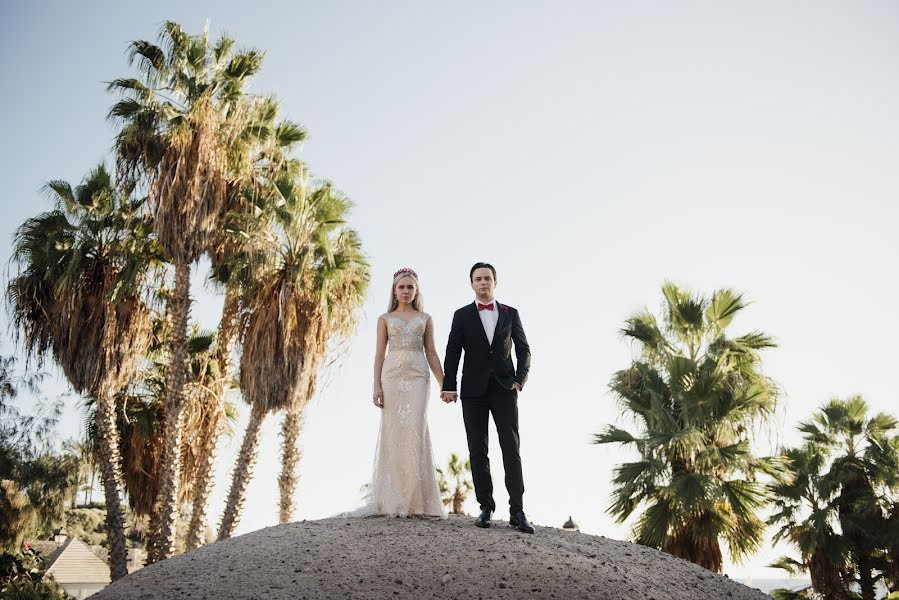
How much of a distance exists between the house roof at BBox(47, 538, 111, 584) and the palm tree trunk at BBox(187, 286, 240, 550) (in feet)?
47.8

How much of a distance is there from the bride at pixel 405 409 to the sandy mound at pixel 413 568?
11.2 inches

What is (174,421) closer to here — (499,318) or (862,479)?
(499,318)

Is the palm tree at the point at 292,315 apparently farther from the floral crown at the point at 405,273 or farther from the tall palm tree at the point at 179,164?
the floral crown at the point at 405,273

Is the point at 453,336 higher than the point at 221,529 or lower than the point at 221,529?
higher

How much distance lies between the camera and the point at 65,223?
17203mm

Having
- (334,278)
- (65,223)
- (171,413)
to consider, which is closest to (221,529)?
(171,413)

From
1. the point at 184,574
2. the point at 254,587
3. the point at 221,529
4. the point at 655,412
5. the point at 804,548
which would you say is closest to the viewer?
the point at 254,587

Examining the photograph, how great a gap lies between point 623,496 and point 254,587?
8.45m

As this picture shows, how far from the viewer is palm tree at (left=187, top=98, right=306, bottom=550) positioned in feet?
53.7

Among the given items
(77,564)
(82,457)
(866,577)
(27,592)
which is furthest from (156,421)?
(866,577)

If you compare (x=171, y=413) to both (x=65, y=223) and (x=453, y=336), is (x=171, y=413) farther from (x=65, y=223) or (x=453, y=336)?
(x=453, y=336)

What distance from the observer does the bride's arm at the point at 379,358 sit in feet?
26.3

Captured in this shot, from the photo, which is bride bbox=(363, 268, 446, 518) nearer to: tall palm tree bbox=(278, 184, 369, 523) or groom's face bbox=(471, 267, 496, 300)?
groom's face bbox=(471, 267, 496, 300)

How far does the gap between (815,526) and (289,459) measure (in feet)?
43.6
